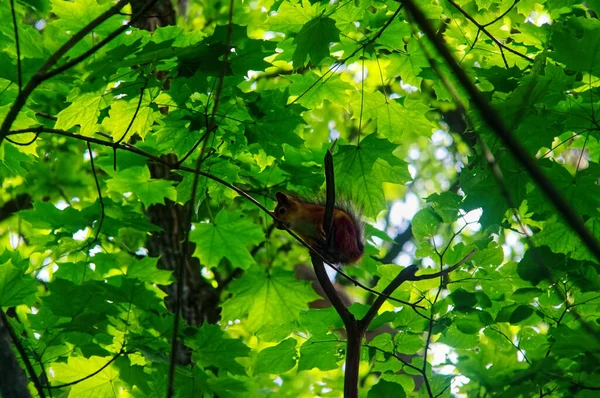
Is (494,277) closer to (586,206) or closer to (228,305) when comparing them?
(586,206)

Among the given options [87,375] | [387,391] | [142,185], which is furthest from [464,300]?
[142,185]

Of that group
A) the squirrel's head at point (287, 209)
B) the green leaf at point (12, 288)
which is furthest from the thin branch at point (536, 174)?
the squirrel's head at point (287, 209)

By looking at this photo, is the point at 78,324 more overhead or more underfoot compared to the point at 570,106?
more underfoot

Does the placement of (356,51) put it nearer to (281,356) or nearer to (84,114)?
(84,114)

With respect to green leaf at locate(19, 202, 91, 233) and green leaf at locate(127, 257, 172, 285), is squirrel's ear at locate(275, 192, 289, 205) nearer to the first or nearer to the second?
green leaf at locate(127, 257, 172, 285)

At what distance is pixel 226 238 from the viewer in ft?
9.84

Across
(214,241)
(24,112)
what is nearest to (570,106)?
(214,241)

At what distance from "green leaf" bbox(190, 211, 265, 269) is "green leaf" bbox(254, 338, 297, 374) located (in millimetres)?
607

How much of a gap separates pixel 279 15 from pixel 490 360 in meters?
1.51

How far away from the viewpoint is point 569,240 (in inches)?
87.7

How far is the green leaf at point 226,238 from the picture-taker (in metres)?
2.96

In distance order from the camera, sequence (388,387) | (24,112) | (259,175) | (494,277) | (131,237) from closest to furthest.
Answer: (388,387), (494,277), (24,112), (259,175), (131,237)

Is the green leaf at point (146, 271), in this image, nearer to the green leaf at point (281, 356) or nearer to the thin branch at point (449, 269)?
the green leaf at point (281, 356)

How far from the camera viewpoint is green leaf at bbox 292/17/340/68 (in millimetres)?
2203
